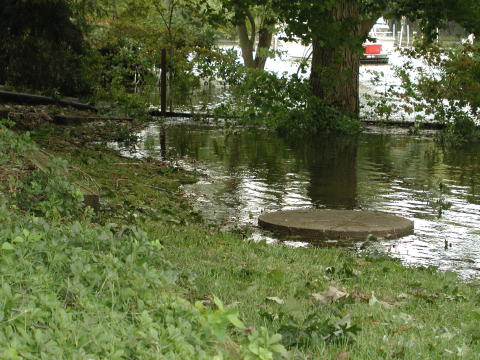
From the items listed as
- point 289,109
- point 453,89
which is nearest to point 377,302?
point 289,109

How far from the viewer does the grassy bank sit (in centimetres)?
414

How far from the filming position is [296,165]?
1680 centimetres

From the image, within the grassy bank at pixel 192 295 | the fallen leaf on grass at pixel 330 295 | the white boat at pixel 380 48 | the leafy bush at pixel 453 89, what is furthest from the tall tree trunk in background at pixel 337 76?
the white boat at pixel 380 48

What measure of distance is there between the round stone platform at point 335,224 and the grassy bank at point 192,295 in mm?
→ 899

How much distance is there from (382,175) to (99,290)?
1148cm

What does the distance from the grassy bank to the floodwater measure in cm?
154

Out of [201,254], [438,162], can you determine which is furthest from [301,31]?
[201,254]

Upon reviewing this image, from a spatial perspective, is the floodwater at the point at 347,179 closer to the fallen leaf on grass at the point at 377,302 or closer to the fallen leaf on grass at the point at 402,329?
the fallen leaf on grass at the point at 377,302

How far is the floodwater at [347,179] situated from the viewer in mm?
10656

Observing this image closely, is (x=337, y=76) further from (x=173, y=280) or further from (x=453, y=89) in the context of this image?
(x=173, y=280)

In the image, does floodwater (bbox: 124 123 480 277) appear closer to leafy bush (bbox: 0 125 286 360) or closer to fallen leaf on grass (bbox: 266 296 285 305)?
fallen leaf on grass (bbox: 266 296 285 305)

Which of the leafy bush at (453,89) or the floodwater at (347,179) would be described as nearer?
the floodwater at (347,179)

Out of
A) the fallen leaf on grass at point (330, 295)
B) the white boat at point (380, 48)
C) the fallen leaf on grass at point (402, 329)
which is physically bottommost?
the fallen leaf on grass at point (330, 295)

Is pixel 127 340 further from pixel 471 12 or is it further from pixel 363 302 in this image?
pixel 471 12
